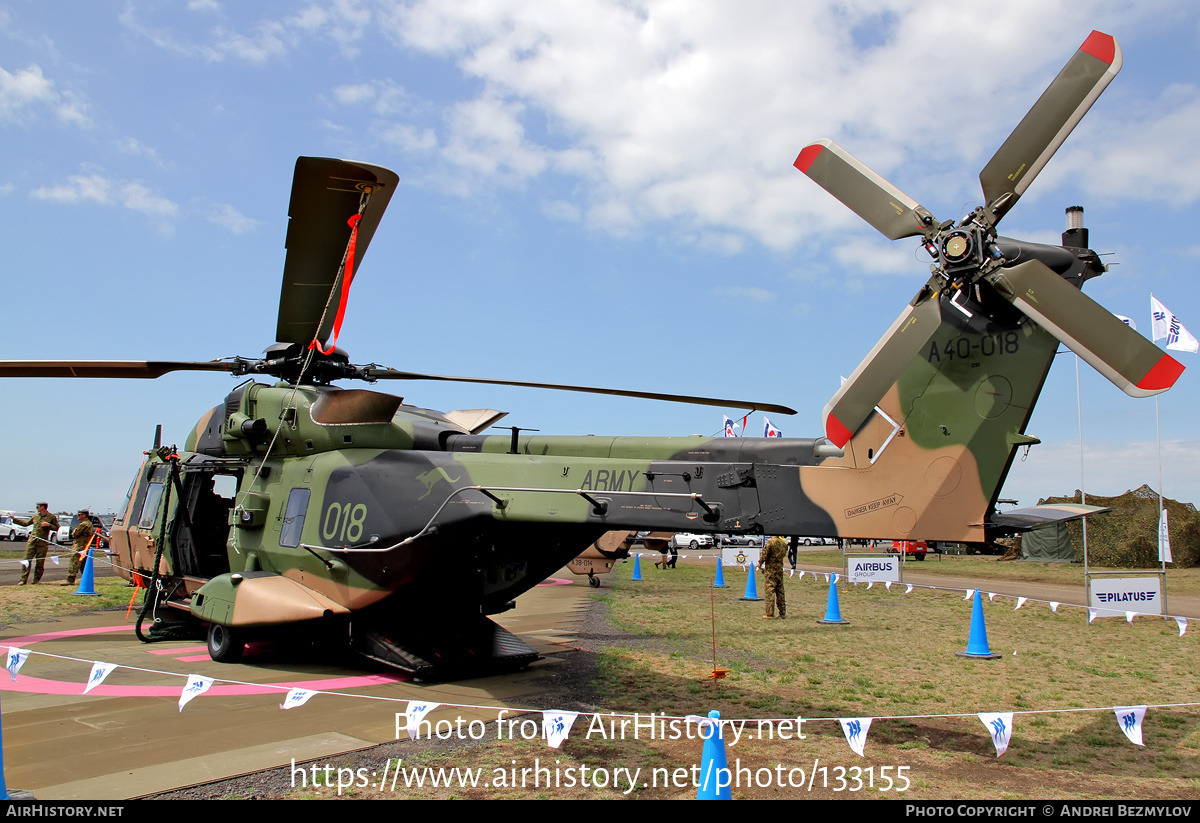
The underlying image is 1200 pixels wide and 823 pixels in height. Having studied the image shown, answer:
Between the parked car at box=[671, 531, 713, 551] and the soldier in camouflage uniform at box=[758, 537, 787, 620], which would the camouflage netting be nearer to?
the soldier in camouflage uniform at box=[758, 537, 787, 620]

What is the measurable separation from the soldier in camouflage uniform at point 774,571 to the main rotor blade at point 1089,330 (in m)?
9.82

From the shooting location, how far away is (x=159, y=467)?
1313 cm

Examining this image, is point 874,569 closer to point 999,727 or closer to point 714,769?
point 999,727

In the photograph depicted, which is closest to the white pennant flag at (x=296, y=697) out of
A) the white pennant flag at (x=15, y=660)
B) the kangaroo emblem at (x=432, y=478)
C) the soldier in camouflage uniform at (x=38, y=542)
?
the kangaroo emblem at (x=432, y=478)

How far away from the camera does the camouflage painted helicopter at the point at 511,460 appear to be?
5.85 metres

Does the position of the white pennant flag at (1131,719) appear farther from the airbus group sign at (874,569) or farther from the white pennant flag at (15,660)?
the airbus group sign at (874,569)

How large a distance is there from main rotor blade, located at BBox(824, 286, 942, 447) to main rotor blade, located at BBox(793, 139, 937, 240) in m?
0.61

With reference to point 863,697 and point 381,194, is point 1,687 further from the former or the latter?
point 863,697

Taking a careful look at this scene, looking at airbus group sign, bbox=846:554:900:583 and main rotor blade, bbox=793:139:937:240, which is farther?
airbus group sign, bbox=846:554:900:583

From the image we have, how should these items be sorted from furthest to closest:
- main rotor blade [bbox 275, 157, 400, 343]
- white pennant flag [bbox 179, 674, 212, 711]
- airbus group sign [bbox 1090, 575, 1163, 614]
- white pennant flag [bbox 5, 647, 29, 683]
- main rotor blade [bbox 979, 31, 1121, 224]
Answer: airbus group sign [bbox 1090, 575, 1163, 614] → main rotor blade [bbox 275, 157, 400, 343] → white pennant flag [bbox 5, 647, 29, 683] → white pennant flag [bbox 179, 674, 212, 711] → main rotor blade [bbox 979, 31, 1121, 224]

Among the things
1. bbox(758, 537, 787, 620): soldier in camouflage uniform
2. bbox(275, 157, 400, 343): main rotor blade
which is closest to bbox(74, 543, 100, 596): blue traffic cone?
bbox(275, 157, 400, 343): main rotor blade

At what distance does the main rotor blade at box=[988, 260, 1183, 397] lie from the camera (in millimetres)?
5027

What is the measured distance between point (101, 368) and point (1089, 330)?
1046cm

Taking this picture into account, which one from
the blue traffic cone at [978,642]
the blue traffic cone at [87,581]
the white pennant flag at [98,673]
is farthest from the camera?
the blue traffic cone at [87,581]
